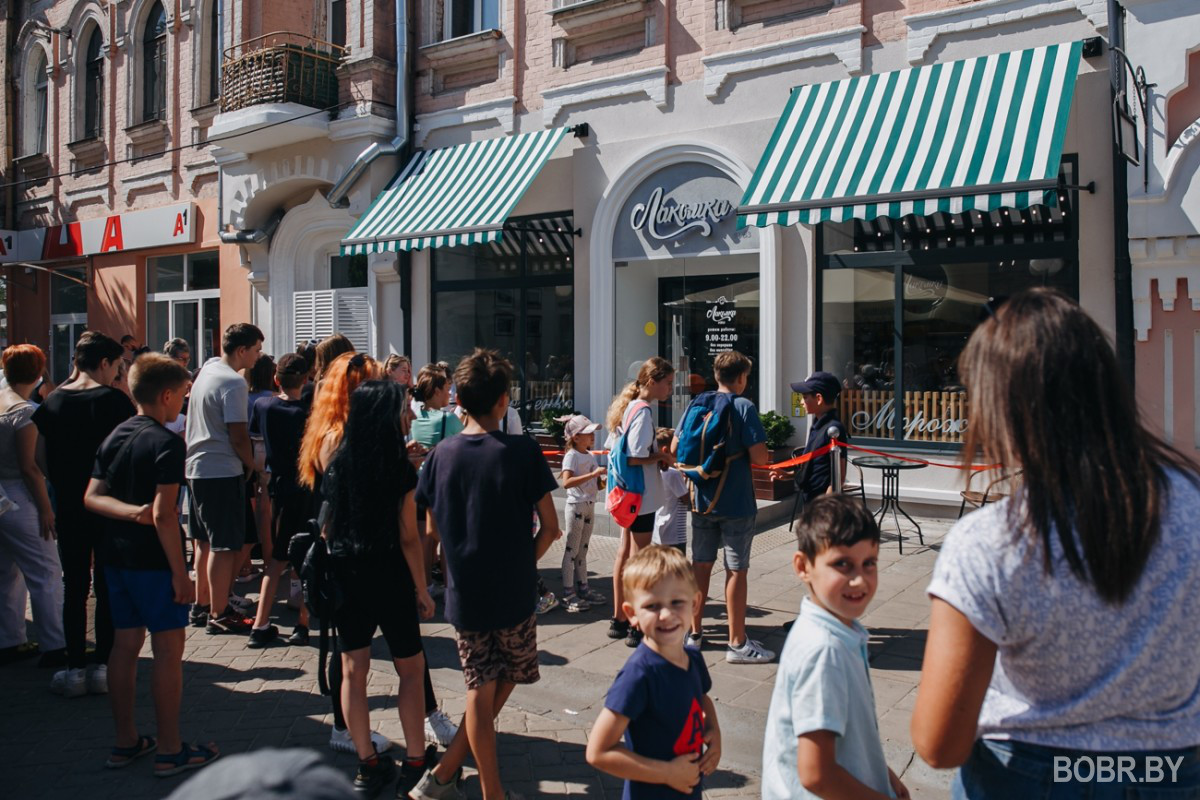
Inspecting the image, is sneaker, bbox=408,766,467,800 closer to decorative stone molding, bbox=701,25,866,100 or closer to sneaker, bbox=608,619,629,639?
sneaker, bbox=608,619,629,639

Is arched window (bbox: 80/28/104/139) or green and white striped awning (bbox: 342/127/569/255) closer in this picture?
green and white striped awning (bbox: 342/127/569/255)

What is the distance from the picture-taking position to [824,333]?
31.9 ft

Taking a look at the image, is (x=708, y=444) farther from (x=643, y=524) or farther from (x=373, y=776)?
(x=373, y=776)

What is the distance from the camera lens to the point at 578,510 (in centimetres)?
672

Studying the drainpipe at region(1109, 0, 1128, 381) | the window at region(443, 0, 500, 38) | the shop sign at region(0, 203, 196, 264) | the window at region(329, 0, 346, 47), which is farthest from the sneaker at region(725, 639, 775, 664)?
the shop sign at region(0, 203, 196, 264)

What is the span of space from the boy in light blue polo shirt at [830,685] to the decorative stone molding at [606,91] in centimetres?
894

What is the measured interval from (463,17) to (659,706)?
1196cm

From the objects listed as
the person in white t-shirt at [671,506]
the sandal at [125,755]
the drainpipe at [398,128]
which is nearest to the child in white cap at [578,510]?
the person in white t-shirt at [671,506]

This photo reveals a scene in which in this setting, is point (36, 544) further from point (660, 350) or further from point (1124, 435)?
point (660, 350)

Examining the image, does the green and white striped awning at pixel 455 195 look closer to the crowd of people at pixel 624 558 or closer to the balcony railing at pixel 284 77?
the balcony railing at pixel 284 77

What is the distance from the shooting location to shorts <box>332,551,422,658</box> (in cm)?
392

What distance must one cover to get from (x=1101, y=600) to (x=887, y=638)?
4535mm

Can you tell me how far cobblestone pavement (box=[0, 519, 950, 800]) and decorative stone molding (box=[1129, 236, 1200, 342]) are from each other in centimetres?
328

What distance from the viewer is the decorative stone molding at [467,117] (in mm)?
11898
